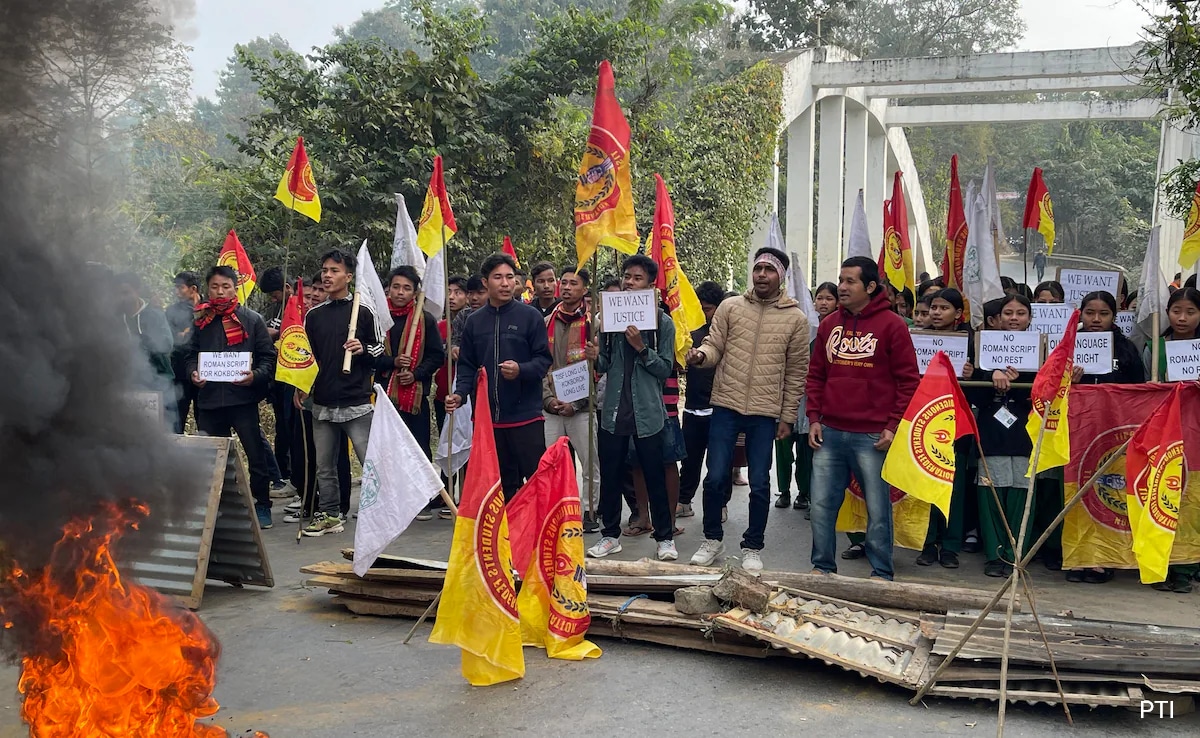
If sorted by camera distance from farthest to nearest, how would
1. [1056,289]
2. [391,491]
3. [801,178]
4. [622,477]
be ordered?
[801,178] → [1056,289] → [622,477] → [391,491]

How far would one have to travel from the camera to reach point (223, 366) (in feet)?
25.8

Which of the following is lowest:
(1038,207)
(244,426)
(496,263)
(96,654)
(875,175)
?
(96,654)

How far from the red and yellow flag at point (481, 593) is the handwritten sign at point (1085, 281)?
17.2 feet

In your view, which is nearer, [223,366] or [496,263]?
[496,263]

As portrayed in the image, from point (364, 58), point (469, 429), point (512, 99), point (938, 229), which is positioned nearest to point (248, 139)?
point (364, 58)

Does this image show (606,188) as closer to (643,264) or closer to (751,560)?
(643,264)

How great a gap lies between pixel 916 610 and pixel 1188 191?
544 centimetres

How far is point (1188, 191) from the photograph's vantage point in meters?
8.80

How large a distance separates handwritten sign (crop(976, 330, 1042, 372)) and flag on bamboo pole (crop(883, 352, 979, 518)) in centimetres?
165

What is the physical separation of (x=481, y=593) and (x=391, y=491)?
35.0 inches

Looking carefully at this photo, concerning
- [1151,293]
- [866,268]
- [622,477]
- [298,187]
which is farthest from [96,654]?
[1151,293]

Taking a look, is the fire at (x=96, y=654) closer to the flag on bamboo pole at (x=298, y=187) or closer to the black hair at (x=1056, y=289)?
the flag on bamboo pole at (x=298, y=187)

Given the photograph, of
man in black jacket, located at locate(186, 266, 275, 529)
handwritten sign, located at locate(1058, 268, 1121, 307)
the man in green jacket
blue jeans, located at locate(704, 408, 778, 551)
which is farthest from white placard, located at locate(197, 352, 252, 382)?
handwritten sign, located at locate(1058, 268, 1121, 307)

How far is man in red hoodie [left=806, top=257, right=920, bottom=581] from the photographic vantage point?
6230 mm
